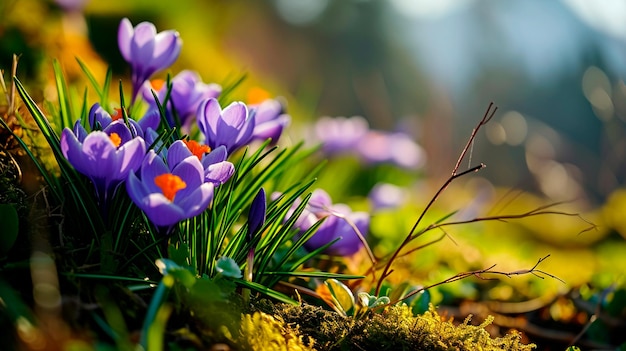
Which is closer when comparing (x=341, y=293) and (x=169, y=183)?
(x=169, y=183)

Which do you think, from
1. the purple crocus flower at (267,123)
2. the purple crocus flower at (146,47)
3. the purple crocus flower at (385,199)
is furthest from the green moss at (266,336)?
the purple crocus flower at (385,199)

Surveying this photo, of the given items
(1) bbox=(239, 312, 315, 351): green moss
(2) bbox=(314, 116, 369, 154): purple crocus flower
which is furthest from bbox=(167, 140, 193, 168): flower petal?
(2) bbox=(314, 116, 369, 154): purple crocus flower

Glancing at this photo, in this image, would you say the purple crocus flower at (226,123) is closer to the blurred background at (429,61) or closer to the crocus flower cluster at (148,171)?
the crocus flower cluster at (148,171)

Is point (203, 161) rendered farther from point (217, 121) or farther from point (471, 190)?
point (471, 190)

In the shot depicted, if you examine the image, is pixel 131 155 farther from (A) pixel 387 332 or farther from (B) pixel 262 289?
(A) pixel 387 332

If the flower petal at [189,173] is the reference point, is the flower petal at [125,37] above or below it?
above

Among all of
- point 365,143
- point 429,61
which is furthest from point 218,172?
point 429,61
